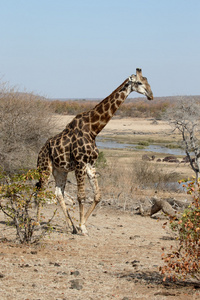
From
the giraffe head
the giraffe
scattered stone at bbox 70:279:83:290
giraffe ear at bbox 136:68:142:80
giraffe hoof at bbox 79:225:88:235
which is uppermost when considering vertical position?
giraffe ear at bbox 136:68:142:80

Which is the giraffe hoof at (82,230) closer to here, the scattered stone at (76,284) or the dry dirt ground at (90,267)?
the dry dirt ground at (90,267)

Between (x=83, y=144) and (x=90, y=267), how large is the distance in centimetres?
288

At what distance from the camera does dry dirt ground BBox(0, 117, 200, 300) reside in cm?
551

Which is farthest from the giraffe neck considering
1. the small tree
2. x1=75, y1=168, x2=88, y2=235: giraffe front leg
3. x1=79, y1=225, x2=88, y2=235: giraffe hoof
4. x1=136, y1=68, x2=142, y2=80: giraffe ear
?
the small tree

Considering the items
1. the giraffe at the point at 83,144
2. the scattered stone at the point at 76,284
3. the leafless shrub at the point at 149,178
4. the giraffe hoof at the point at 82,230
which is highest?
A: the giraffe at the point at 83,144

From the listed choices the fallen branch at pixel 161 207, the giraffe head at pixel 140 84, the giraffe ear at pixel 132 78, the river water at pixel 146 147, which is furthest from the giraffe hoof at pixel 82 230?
the river water at pixel 146 147

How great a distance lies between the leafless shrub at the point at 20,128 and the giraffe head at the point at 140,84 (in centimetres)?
641

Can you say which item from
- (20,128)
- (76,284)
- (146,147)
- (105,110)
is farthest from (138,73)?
(146,147)

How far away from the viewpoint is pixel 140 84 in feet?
30.0

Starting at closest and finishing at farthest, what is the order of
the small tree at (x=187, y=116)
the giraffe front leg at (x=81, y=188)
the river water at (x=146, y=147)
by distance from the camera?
the giraffe front leg at (x=81, y=188) < the small tree at (x=187, y=116) < the river water at (x=146, y=147)

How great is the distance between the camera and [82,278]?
6160 mm

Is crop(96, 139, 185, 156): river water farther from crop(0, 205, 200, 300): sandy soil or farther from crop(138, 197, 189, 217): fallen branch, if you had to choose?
crop(0, 205, 200, 300): sandy soil

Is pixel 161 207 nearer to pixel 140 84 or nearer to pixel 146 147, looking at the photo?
pixel 140 84

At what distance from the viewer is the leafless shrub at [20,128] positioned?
14841mm
